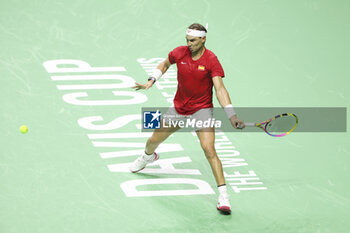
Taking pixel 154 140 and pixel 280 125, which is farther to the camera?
pixel 154 140

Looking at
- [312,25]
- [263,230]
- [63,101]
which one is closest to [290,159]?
[263,230]

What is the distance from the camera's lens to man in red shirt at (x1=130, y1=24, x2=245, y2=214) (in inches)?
290

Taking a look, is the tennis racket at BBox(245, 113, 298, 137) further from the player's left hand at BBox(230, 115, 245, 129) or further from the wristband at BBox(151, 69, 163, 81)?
the wristband at BBox(151, 69, 163, 81)

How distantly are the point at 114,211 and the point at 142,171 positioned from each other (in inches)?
46.3

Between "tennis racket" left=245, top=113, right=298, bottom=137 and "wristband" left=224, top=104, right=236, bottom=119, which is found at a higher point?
"wristband" left=224, top=104, right=236, bottom=119

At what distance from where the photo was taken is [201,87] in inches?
297

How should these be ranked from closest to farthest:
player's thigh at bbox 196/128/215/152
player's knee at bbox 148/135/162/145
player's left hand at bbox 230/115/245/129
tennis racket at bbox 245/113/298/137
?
player's left hand at bbox 230/115/245/129 < player's thigh at bbox 196/128/215/152 < tennis racket at bbox 245/113/298/137 < player's knee at bbox 148/135/162/145

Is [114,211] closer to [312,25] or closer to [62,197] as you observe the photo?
[62,197]

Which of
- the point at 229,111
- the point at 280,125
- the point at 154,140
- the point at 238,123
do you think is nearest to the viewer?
the point at 238,123

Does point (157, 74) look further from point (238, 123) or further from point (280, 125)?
point (280, 125)

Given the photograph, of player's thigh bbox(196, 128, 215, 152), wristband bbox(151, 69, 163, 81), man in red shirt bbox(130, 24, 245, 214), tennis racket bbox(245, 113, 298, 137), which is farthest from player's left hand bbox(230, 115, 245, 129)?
wristband bbox(151, 69, 163, 81)

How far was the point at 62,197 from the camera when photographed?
300 inches

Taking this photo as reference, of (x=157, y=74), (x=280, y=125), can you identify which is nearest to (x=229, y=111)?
(x=280, y=125)

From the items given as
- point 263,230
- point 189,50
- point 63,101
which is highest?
point 189,50
